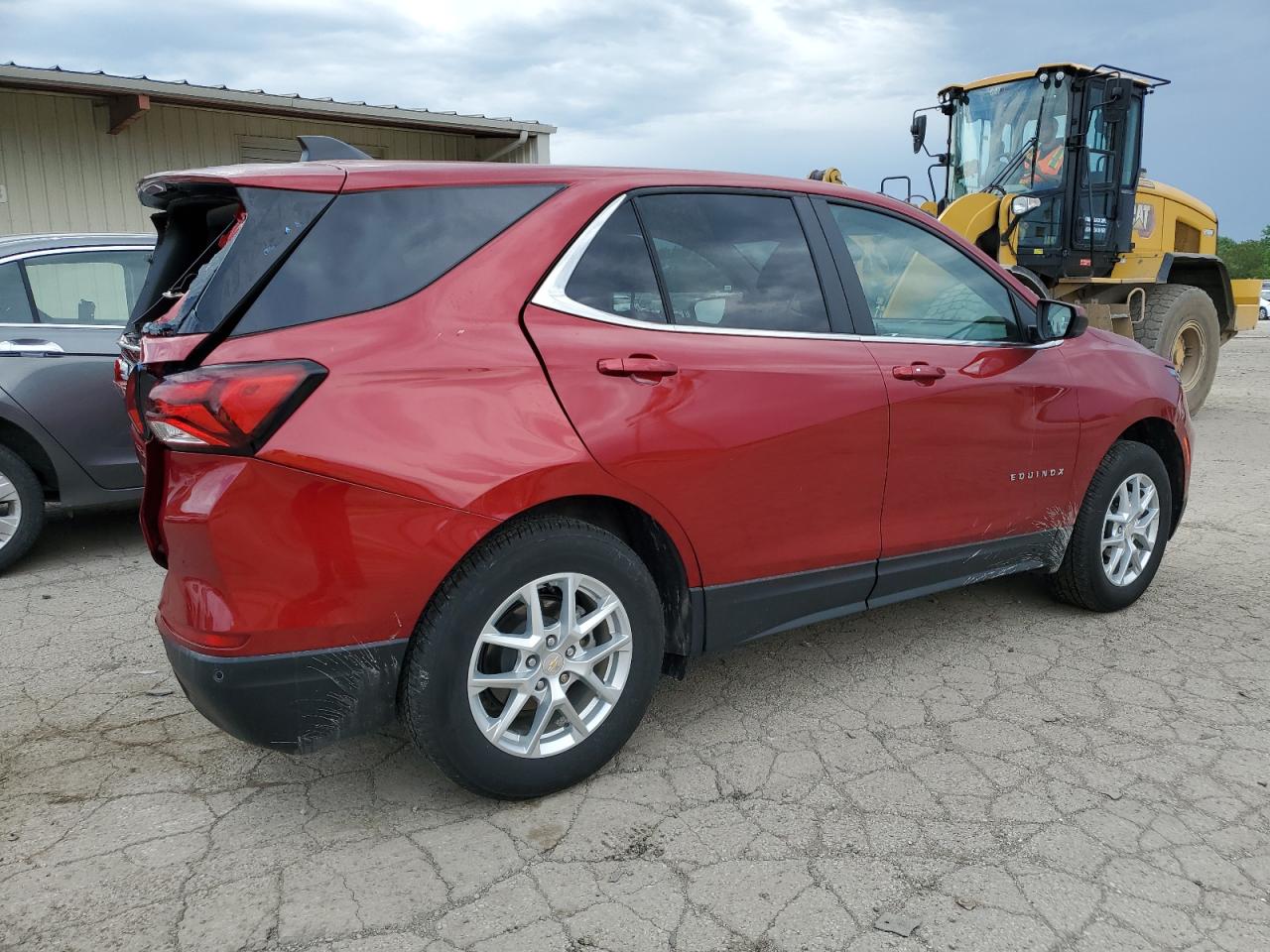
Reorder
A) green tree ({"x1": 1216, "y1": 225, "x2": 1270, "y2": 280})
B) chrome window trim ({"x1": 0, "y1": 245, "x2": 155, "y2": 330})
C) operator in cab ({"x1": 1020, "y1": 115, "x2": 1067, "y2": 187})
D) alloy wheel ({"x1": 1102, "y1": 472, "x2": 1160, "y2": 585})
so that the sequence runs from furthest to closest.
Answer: green tree ({"x1": 1216, "y1": 225, "x2": 1270, "y2": 280})
operator in cab ({"x1": 1020, "y1": 115, "x2": 1067, "y2": 187})
chrome window trim ({"x1": 0, "y1": 245, "x2": 155, "y2": 330})
alloy wheel ({"x1": 1102, "y1": 472, "x2": 1160, "y2": 585})

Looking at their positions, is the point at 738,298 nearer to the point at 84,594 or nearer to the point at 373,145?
the point at 84,594

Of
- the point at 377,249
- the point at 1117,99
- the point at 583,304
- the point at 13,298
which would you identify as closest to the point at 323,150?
the point at 377,249

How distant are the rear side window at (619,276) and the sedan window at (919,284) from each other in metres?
0.86

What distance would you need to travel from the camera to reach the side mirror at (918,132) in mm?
10109

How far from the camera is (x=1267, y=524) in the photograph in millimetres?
5926

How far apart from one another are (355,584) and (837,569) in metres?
1.63

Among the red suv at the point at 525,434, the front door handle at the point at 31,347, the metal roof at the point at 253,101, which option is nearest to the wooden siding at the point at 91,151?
the metal roof at the point at 253,101

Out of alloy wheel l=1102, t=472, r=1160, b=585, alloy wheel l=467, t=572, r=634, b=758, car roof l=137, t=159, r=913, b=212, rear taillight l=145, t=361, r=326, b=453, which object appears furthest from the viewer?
alloy wheel l=1102, t=472, r=1160, b=585

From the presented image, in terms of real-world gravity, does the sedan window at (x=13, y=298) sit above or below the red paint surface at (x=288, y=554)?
above

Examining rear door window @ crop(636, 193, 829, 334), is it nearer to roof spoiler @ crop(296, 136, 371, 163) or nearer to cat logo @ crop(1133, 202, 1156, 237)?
roof spoiler @ crop(296, 136, 371, 163)

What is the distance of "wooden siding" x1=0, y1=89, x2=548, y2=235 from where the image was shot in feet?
32.1

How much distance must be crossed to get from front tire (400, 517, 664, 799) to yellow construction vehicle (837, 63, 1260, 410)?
294 inches

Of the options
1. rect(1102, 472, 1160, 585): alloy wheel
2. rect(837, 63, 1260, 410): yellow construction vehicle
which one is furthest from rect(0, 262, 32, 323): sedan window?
rect(837, 63, 1260, 410): yellow construction vehicle

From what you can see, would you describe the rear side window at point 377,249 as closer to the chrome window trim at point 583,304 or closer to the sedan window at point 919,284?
the chrome window trim at point 583,304
